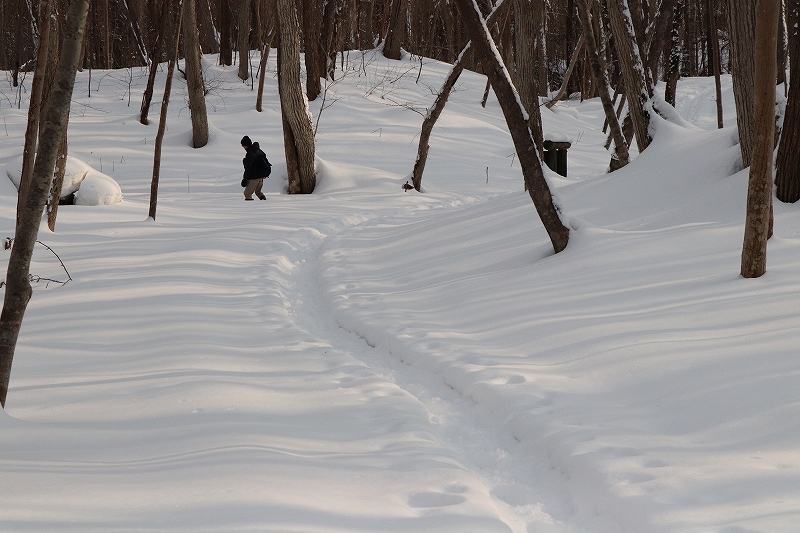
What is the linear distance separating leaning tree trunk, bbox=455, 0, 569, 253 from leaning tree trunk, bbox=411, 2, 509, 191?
6.13 metres

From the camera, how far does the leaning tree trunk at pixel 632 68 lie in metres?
9.47

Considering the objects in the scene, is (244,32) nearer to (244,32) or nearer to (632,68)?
(244,32)

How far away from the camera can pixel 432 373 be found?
15.9 feet

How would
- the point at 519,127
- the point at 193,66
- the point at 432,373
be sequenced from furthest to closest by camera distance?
the point at 193,66 < the point at 519,127 < the point at 432,373

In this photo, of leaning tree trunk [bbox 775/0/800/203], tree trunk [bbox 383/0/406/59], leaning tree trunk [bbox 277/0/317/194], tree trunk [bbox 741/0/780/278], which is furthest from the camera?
tree trunk [bbox 383/0/406/59]

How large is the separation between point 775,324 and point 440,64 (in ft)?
83.5

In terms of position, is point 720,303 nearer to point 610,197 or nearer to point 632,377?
point 632,377

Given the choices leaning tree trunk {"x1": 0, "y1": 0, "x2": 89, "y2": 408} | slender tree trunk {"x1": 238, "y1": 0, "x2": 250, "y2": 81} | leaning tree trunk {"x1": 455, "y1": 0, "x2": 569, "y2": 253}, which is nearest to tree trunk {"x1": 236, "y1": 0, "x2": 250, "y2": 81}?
slender tree trunk {"x1": 238, "y1": 0, "x2": 250, "y2": 81}

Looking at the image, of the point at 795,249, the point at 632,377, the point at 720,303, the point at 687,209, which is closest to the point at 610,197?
the point at 687,209

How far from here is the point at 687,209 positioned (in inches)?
272

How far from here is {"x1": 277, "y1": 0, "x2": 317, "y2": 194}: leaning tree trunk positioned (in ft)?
45.5

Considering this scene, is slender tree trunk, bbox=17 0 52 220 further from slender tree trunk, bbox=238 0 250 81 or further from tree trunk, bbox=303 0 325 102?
slender tree trunk, bbox=238 0 250 81

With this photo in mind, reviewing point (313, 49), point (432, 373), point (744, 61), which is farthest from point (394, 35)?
point (432, 373)

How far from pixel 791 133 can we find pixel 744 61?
118cm
